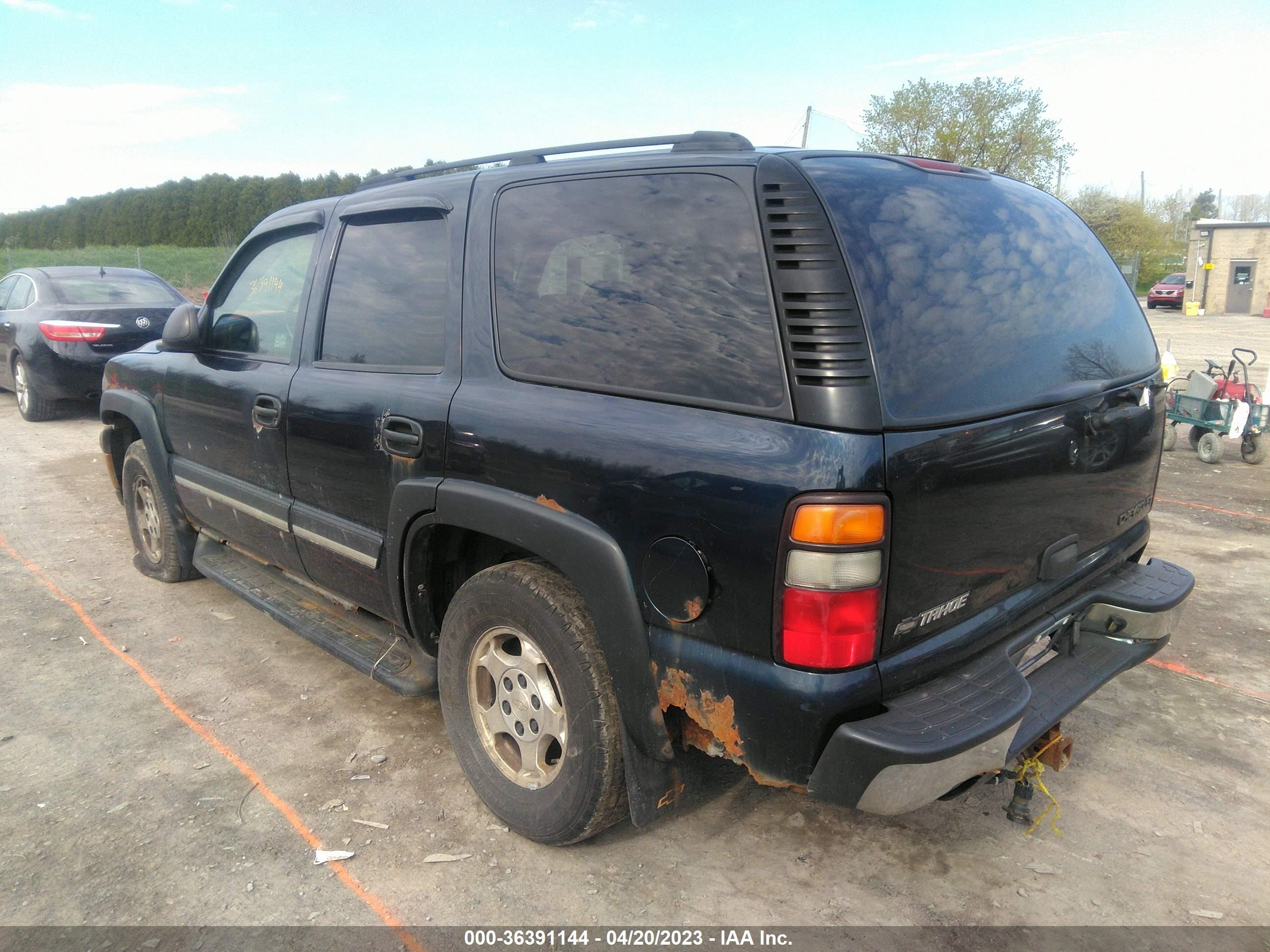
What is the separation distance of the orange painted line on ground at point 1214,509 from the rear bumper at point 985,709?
4.36 metres

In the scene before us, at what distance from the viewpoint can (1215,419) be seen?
7.99 m

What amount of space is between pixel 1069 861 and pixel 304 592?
299cm

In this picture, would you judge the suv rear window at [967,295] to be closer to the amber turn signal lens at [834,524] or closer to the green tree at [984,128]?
the amber turn signal lens at [834,524]

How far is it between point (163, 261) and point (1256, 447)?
3440cm

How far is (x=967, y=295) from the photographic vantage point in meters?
2.23

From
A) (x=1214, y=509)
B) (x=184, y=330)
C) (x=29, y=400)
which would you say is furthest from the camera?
(x=29, y=400)


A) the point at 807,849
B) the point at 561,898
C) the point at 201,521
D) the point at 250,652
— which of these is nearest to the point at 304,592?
the point at 250,652

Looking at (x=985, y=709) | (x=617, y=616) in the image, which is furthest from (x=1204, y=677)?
(x=617, y=616)

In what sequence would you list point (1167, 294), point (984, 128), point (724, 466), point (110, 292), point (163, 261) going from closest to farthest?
point (724, 466) → point (110, 292) → point (984, 128) → point (163, 261) → point (1167, 294)

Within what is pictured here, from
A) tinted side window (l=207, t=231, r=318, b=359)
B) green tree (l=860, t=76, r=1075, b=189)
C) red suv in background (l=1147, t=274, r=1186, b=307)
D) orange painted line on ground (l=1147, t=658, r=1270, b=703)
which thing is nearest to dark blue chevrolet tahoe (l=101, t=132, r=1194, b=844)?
tinted side window (l=207, t=231, r=318, b=359)

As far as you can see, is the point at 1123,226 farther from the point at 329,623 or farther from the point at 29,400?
the point at 329,623

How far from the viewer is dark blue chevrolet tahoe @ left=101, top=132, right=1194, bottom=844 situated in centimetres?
194

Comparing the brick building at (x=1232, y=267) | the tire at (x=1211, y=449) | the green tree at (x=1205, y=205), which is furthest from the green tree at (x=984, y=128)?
the green tree at (x=1205, y=205)

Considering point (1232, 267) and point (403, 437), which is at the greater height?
point (403, 437)
